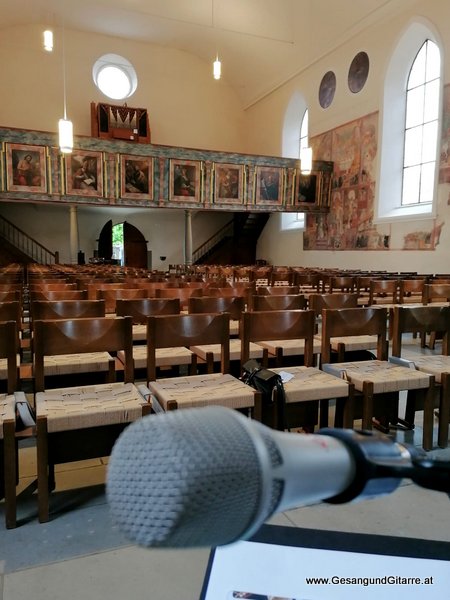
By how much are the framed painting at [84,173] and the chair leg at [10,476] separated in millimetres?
13470

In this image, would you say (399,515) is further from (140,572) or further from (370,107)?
(370,107)

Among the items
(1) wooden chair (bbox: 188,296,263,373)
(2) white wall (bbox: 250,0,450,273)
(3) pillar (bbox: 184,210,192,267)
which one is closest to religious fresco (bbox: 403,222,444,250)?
(2) white wall (bbox: 250,0,450,273)

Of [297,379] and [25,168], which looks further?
[25,168]

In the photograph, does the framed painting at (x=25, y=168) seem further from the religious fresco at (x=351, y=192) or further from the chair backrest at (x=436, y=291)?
the chair backrest at (x=436, y=291)

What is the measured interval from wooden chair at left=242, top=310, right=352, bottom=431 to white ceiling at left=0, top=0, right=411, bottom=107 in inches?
555

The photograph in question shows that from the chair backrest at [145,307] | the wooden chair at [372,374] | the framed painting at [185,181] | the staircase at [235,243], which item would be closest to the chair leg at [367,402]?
the wooden chair at [372,374]

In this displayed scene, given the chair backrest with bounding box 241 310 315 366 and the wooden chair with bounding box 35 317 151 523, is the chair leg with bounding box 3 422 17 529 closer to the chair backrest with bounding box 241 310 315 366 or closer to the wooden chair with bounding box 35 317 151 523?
the wooden chair with bounding box 35 317 151 523

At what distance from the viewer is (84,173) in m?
14.2

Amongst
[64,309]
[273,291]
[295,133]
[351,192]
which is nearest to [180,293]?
[273,291]

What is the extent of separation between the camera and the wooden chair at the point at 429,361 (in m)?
2.77

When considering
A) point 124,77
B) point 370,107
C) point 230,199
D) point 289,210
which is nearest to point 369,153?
point 370,107

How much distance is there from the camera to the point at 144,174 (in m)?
14.9

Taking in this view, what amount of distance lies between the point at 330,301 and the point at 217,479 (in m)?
3.70

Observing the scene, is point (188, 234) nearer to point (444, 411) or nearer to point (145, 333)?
point (145, 333)
